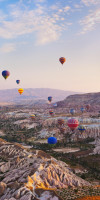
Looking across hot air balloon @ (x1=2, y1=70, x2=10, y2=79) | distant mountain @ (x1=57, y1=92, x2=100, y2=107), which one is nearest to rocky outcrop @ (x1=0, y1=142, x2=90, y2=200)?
hot air balloon @ (x1=2, y1=70, x2=10, y2=79)

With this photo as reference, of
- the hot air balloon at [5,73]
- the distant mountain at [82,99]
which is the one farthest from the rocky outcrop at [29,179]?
the distant mountain at [82,99]

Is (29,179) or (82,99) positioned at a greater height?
(82,99)

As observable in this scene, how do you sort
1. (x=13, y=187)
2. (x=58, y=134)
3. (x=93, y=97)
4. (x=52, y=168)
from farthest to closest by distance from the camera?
(x=93, y=97)
(x=58, y=134)
(x=52, y=168)
(x=13, y=187)

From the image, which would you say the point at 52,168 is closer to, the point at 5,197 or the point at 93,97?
the point at 5,197

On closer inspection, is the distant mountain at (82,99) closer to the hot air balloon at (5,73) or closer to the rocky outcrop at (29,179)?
the hot air balloon at (5,73)

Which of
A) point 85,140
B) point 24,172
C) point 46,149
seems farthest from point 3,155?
point 85,140

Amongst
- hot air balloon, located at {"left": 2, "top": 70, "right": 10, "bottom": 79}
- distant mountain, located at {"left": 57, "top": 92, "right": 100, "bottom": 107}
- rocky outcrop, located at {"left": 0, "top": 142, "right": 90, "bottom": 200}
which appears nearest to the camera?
rocky outcrop, located at {"left": 0, "top": 142, "right": 90, "bottom": 200}

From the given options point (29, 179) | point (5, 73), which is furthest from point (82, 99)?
point (29, 179)

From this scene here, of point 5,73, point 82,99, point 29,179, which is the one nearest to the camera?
point 29,179

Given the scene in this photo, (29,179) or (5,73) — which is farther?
(5,73)

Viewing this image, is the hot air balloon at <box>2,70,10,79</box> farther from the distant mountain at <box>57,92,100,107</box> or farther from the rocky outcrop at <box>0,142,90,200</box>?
the distant mountain at <box>57,92,100,107</box>

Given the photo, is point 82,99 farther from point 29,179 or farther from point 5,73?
point 29,179
